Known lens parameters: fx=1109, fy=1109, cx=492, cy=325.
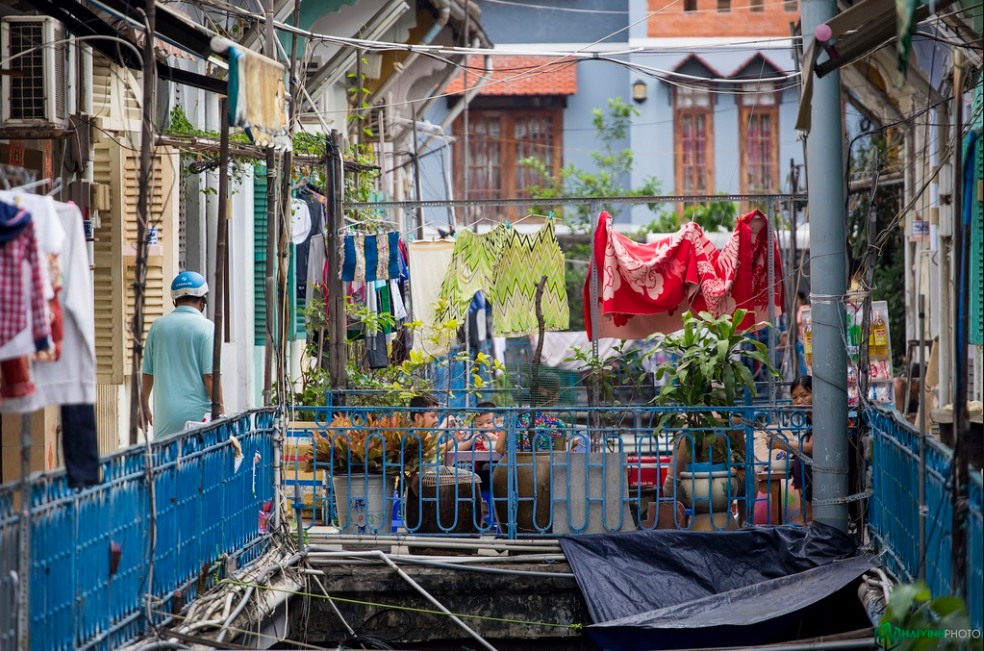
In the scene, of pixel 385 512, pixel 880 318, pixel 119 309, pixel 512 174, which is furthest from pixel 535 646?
pixel 512 174

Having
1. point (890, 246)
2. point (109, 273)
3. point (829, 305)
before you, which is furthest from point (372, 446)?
point (890, 246)

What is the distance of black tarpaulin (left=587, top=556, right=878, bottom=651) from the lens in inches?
260

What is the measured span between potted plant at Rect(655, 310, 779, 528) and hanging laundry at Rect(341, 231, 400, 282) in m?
3.34

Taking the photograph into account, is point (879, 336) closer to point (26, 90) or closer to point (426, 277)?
point (426, 277)

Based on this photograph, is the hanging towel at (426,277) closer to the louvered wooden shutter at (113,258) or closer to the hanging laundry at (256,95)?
the louvered wooden shutter at (113,258)

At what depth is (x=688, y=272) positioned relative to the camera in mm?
10000

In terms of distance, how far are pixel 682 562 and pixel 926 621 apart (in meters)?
3.13

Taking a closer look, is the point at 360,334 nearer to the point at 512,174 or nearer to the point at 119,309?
the point at 119,309

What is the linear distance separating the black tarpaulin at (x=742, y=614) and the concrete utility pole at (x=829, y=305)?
64cm

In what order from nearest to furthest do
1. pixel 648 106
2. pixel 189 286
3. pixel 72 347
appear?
pixel 72 347 < pixel 189 286 < pixel 648 106

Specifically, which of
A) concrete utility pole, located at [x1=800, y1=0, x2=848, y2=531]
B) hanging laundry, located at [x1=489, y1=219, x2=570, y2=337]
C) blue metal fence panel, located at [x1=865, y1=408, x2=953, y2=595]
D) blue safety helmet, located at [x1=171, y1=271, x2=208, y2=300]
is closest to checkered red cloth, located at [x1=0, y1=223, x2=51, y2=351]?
blue safety helmet, located at [x1=171, y1=271, x2=208, y2=300]

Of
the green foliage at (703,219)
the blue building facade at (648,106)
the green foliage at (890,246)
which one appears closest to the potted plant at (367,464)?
the green foliage at (890,246)

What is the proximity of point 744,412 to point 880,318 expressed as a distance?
1.13 meters

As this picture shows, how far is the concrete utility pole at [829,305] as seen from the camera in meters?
7.53
